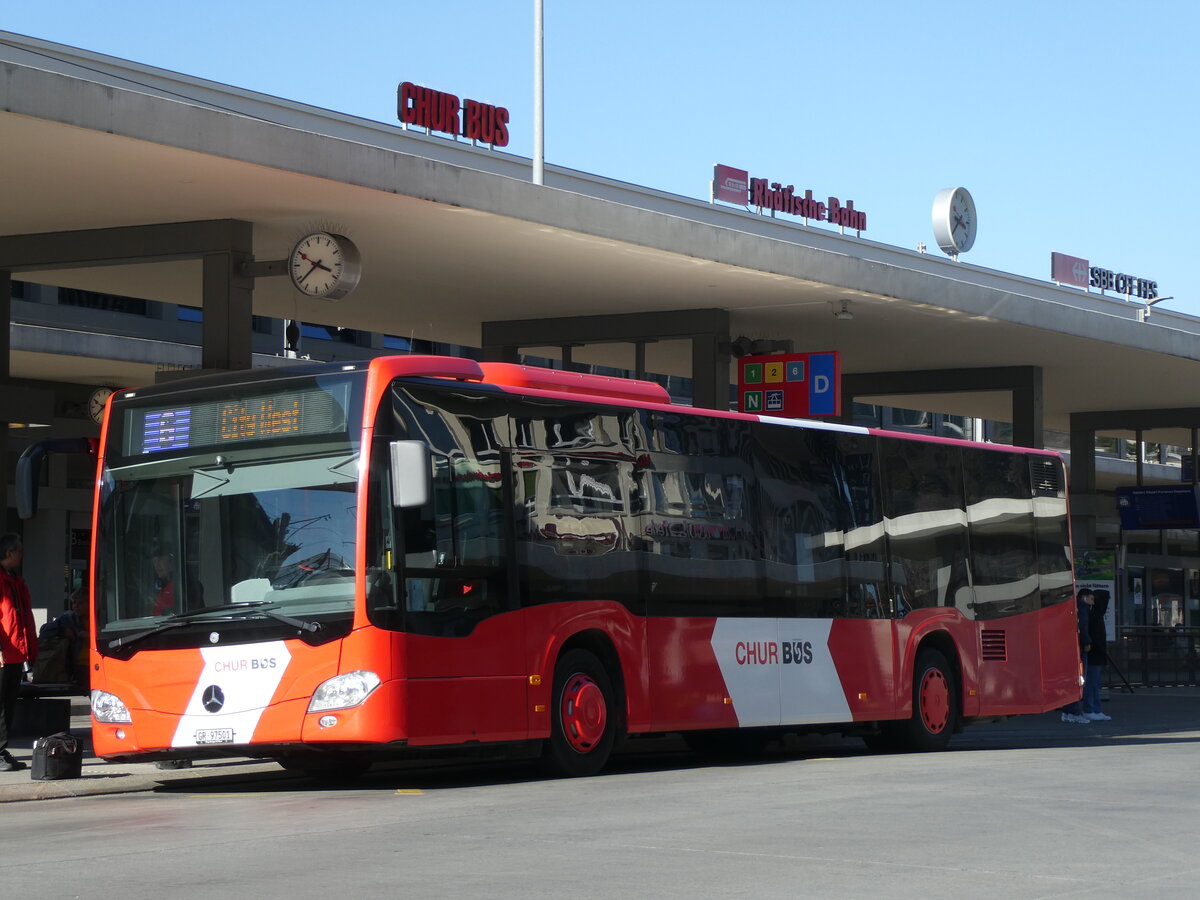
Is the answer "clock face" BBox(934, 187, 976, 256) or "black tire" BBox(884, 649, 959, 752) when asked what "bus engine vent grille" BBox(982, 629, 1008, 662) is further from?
"clock face" BBox(934, 187, 976, 256)

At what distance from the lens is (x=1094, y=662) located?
80.4ft

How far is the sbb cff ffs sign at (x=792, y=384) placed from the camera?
26.1 m

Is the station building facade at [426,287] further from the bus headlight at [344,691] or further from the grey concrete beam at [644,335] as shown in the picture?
the bus headlight at [344,691]

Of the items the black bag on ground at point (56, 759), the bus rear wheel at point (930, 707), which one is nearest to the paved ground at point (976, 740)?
the black bag on ground at point (56, 759)

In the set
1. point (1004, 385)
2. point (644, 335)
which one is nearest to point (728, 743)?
point (644, 335)

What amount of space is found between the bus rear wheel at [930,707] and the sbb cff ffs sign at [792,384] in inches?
310

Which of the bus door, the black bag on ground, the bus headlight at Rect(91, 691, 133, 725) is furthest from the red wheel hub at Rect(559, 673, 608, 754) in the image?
the black bag on ground

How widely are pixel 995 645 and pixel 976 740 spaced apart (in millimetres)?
2051

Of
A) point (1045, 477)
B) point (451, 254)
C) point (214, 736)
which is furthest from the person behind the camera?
point (451, 254)

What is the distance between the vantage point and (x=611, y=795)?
12.2 meters

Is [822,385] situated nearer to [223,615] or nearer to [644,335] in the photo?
[644,335]

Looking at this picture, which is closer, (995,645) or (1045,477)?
(995,645)

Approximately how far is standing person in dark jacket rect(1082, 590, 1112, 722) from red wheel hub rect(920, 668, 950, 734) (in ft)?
19.6

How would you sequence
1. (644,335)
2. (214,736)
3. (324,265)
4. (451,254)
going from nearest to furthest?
(214,736) < (324,265) < (451,254) < (644,335)
